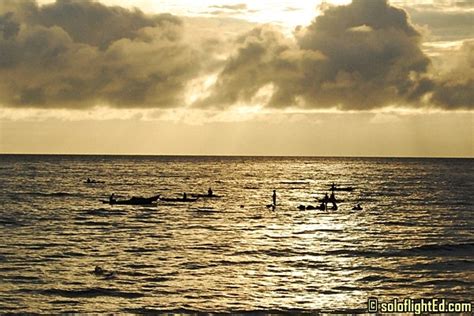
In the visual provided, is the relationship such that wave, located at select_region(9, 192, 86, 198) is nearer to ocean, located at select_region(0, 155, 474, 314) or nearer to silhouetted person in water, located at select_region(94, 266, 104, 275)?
ocean, located at select_region(0, 155, 474, 314)

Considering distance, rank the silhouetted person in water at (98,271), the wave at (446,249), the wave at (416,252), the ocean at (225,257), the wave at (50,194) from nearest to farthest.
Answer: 1. the ocean at (225,257)
2. the silhouetted person in water at (98,271)
3. the wave at (416,252)
4. the wave at (446,249)
5. the wave at (50,194)

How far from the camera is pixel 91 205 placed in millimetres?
96062

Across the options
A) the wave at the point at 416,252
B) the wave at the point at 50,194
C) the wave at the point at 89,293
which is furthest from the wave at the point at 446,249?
the wave at the point at 50,194

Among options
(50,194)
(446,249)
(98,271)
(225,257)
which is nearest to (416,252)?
(446,249)

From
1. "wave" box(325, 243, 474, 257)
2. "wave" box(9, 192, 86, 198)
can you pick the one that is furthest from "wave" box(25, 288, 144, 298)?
"wave" box(9, 192, 86, 198)

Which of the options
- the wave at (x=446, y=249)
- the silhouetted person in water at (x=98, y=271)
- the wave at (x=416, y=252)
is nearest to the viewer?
the silhouetted person in water at (x=98, y=271)

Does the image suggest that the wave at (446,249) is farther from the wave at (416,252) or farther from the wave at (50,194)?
the wave at (50,194)

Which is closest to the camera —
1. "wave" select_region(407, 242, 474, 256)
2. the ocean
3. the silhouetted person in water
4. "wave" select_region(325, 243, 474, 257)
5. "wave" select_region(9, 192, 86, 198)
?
the ocean

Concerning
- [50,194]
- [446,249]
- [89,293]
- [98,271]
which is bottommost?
[89,293]

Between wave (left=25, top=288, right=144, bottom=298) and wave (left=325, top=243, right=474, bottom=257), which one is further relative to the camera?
wave (left=325, top=243, right=474, bottom=257)

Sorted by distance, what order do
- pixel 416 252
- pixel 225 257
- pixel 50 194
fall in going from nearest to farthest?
pixel 225 257 < pixel 416 252 < pixel 50 194

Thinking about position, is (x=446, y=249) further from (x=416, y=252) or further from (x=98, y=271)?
(x=98, y=271)

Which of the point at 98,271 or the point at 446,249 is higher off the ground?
the point at 446,249

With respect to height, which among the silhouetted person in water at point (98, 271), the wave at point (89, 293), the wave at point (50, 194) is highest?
the wave at point (50, 194)
